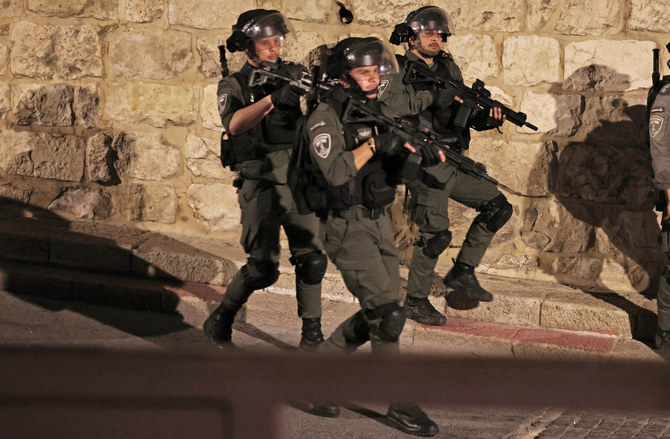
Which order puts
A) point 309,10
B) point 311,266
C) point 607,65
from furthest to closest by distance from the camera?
point 309,10 < point 607,65 < point 311,266

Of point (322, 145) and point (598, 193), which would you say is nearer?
point (322, 145)

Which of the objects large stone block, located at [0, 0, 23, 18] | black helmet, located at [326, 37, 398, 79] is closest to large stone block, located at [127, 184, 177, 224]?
large stone block, located at [0, 0, 23, 18]

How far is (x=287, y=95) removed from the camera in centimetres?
531

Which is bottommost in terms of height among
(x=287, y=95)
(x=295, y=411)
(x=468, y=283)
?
(x=295, y=411)

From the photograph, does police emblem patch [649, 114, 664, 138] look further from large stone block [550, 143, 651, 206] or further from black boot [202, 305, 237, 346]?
black boot [202, 305, 237, 346]

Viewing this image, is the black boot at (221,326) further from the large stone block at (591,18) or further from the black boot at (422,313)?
the large stone block at (591,18)

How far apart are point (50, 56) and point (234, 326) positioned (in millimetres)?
2821

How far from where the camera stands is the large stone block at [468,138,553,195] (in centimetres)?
693

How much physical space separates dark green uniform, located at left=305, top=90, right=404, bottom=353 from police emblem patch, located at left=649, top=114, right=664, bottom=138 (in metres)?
1.84

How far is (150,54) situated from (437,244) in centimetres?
283

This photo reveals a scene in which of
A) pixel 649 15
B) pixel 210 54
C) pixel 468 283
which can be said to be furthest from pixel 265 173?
pixel 649 15

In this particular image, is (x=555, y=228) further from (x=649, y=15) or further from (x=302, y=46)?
(x=302, y=46)

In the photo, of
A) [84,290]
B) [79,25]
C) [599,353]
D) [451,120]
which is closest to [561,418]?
[599,353]

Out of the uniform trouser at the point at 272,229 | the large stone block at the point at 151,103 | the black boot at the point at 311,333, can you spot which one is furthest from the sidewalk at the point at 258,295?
the large stone block at the point at 151,103
